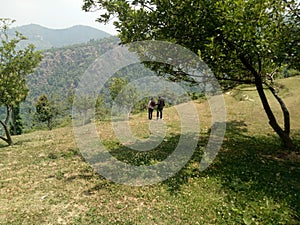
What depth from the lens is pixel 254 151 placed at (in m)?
18.8

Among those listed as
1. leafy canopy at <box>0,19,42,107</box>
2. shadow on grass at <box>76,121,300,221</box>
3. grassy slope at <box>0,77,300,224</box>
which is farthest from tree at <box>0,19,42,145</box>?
shadow on grass at <box>76,121,300,221</box>

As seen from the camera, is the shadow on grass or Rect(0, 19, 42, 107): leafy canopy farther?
Rect(0, 19, 42, 107): leafy canopy

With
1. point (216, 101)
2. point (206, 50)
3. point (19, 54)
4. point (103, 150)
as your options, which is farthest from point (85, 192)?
point (216, 101)

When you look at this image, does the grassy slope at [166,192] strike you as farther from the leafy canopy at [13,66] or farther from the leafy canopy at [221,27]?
the leafy canopy at [13,66]

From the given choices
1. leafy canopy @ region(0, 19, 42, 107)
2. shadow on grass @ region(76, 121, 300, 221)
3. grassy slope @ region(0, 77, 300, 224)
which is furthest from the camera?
leafy canopy @ region(0, 19, 42, 107)

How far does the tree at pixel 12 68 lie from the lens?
28906 millimetres

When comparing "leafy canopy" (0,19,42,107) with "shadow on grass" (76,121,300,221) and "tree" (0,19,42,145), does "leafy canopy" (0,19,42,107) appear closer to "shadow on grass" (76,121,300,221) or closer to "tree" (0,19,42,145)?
"tree" (0,19,42,145)

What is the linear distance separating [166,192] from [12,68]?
25232mm

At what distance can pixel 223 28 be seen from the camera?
1344 cm

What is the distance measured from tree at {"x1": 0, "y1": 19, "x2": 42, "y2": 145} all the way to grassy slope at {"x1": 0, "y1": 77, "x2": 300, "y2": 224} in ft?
34.7

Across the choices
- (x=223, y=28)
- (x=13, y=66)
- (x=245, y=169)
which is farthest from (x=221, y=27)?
(x=13, y=66)

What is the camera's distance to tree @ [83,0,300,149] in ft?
44.8

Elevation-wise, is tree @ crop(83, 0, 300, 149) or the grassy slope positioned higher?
tree @ crop(83, 0, 300, 149)

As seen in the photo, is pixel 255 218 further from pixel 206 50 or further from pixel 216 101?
pixel 216 101
